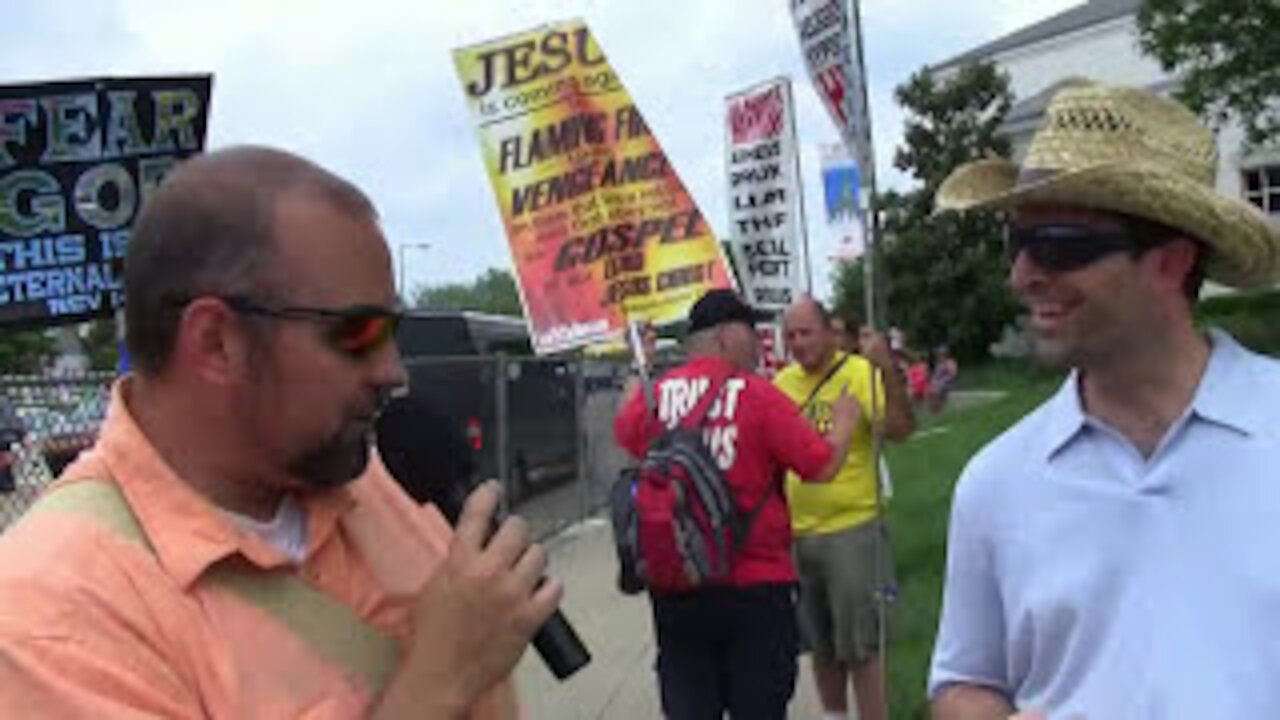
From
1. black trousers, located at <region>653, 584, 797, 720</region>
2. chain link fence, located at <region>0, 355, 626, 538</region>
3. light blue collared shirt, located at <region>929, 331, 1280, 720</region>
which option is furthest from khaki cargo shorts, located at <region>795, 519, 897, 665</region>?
light blue collared shirt, located at <region>929, 331, 1280, 720</region>

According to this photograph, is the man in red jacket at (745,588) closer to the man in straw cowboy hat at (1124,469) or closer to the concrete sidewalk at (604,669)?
the concrete sidewalk at (604,669)

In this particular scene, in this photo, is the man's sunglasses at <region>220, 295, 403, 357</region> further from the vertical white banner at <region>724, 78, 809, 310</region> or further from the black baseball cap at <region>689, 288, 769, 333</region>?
the vertical white banner at <region>724, 78, 809, 310</region>

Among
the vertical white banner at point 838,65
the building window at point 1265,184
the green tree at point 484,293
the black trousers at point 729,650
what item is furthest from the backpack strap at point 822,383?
the green tree at point 484,293

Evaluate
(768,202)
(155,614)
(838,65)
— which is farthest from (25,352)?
(155,614)

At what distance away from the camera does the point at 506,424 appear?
531 inches

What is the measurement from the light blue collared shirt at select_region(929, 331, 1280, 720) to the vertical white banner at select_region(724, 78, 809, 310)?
580 cm

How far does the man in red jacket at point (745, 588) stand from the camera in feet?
18.0

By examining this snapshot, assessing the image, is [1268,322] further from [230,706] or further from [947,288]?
[230,706]

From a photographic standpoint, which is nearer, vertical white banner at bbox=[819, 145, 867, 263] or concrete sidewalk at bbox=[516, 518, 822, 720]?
Answer: concrete sidewalk at bbox=[516, 518, 822, 720]

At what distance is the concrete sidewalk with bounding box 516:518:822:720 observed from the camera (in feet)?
26.0

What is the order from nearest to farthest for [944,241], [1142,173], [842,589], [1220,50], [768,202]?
[1142,173]
[842,589]
[768,202]
[1220,50]
[944,241]

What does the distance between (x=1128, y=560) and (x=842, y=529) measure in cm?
435

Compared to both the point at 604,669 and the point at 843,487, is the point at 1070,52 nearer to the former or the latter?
the point at 604,669

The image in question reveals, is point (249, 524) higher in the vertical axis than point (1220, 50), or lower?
lower
